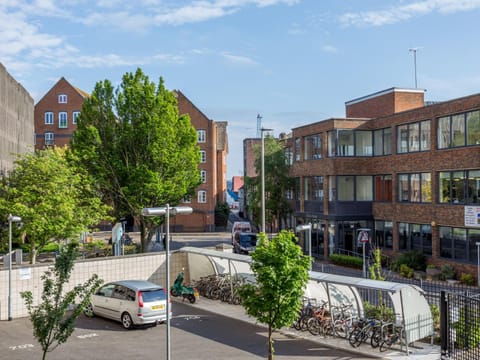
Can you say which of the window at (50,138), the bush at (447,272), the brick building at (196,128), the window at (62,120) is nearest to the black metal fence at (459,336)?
the bush at (447,272)

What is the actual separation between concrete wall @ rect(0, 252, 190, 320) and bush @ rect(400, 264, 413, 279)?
12292 millimetres

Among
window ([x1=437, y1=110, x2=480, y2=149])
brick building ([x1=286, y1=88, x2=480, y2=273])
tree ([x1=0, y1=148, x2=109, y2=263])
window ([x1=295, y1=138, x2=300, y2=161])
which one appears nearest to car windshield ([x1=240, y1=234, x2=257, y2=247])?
brick building ([x1=286, y1=88, x2=480, y2=273])

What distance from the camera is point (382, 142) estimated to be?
35500 mm

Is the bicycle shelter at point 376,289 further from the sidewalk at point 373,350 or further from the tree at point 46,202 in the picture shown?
the tree at point 46,202

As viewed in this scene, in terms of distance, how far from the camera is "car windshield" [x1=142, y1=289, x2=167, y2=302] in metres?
18.0

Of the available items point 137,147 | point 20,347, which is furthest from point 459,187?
point 20,347

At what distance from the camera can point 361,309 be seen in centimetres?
1747

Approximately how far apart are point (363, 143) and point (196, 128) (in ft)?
98.1

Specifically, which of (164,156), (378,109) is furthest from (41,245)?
(378,109)

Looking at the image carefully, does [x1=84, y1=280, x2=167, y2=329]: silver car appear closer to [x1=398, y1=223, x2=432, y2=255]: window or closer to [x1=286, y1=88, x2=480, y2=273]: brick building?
[x1=286, y1=88, x2=480, y2=273]: brick building

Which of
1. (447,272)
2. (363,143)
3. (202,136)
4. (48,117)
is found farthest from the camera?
(48,117)

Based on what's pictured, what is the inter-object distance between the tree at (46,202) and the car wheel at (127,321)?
384 inches

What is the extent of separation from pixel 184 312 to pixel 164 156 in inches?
505

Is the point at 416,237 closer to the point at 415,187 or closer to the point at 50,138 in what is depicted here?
the point at 415,187
